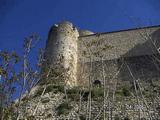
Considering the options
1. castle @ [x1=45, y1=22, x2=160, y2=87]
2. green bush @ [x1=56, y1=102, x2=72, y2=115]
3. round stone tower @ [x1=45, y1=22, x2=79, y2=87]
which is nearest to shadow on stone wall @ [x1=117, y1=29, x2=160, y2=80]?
castle @ [x1=45, y1=22, x2=160, y2=87]

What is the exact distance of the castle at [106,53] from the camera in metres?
23.5

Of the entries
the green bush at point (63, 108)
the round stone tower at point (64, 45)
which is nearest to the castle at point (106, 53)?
the round stone tower at point (64, 45)

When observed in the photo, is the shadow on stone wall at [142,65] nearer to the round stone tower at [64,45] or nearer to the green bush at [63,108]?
the round stone tower at [64,45]

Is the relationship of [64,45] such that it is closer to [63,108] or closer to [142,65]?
[142,65]

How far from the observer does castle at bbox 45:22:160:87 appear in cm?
2350

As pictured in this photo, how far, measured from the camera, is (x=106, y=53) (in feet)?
83.2

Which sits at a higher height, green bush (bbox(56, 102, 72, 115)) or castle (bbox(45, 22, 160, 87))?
castle (bbox(45, 22, 160, 87))

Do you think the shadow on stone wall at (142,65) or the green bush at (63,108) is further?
the shadow on stone wall at (142,65)

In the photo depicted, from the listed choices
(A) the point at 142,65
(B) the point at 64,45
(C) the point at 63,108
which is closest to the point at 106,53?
(A) the point at 142,65

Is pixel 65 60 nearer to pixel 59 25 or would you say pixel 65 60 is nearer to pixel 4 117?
pixel 59 25

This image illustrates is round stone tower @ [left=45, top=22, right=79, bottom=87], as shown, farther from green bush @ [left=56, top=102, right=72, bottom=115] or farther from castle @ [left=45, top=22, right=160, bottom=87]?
green bush @ [left=56, top=102, right=72, bottom=115]

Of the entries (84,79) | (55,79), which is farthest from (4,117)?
(84,79)

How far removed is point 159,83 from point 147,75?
350 cm

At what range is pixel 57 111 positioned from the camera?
1764 centimetres
